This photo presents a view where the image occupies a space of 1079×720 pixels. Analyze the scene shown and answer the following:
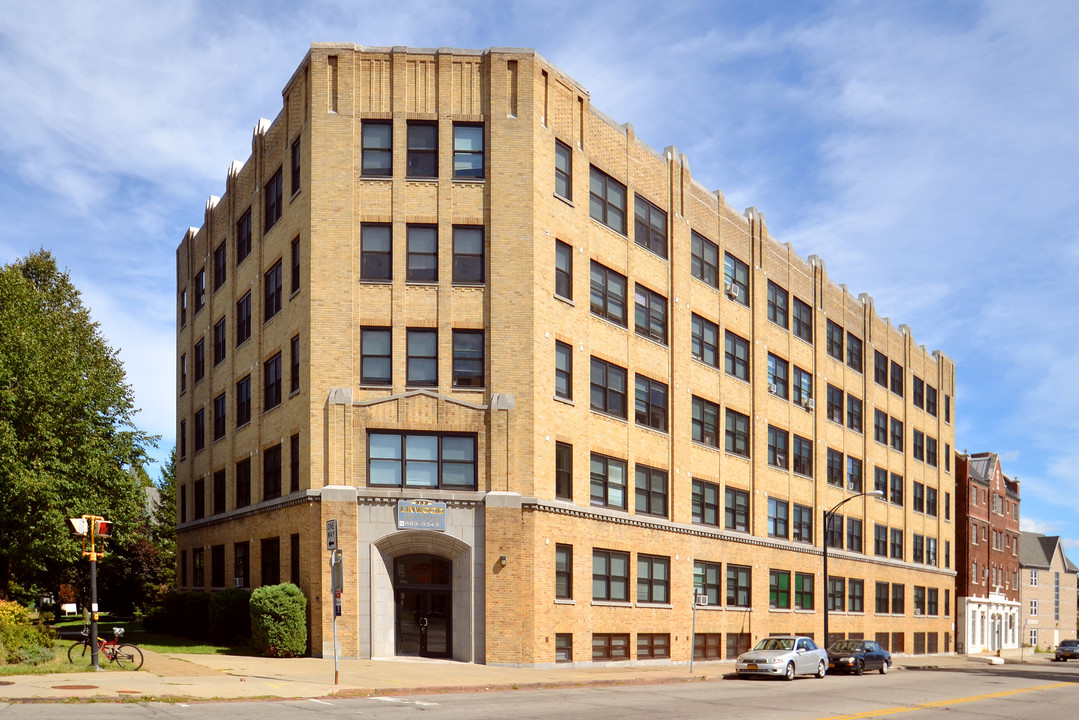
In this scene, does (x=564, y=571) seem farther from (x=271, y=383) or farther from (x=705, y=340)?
(x=705, y=340)

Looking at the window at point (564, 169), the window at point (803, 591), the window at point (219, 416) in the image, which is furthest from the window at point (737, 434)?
the window at point (219, 416)

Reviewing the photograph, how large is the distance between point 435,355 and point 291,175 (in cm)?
905

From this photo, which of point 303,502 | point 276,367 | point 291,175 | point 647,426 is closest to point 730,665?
point 647,426

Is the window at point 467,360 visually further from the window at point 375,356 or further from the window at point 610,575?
the window at point 610,575

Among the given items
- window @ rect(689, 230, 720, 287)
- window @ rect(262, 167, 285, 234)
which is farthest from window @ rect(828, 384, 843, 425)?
window @ rect(262, 167, 285, 234)

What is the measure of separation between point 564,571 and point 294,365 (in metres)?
11.6

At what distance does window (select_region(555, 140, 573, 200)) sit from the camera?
36219 mm

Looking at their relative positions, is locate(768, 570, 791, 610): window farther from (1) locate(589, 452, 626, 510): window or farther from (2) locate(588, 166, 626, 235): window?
(2) locate(588, 166, 626, 235): window

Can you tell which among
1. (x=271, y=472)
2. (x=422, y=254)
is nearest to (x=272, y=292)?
(x=271, y=472)

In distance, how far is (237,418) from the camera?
1716 inches

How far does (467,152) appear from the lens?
34.7 meters

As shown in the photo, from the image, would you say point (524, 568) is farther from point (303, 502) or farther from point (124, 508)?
point (124, 508)

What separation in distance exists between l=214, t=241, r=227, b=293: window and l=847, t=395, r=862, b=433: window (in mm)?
34006

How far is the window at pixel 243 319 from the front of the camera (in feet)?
140
